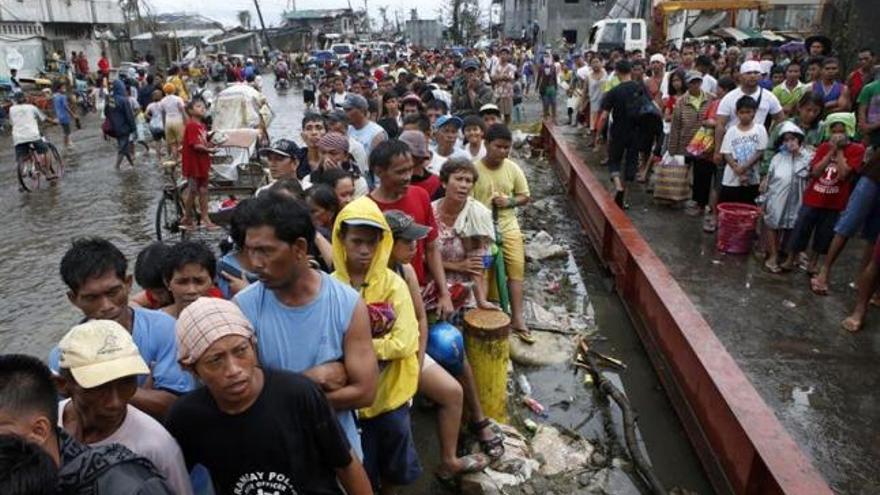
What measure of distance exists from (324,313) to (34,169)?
1123 cm

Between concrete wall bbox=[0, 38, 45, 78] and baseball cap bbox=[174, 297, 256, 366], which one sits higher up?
concrete wall bbox=[0, 38, 45, 78]

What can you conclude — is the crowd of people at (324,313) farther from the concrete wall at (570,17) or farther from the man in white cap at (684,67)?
the concrete wall at (570,17)

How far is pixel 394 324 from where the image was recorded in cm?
277

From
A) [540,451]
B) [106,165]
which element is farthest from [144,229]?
[540,451]

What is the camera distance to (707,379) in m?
3.74

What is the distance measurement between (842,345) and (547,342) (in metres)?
2.29

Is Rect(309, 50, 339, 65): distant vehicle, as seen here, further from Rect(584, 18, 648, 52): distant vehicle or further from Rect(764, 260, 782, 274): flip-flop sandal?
Rect(764, 260, 782, 274): flip-flop sandal

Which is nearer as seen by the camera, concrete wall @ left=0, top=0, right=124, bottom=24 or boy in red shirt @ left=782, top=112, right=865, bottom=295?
boy in red shirt @ left=782, top=112, right=865, bottom=295

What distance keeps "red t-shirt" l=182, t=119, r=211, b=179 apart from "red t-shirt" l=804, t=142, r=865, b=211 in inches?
260

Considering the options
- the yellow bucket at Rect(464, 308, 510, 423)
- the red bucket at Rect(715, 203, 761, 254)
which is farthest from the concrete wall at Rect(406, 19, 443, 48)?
the yellow bucket at Rect(464, 308, 510, 423)

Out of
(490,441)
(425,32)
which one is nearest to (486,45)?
(425,32)

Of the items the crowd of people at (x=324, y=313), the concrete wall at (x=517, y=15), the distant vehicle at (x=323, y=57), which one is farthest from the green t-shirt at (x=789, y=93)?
the concrete wall at (x=517, y=15)

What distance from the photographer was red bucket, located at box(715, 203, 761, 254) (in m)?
6.50

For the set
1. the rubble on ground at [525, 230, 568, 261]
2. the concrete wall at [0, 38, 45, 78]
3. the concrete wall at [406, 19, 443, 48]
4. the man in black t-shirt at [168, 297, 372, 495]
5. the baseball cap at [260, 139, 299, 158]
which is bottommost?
the rubble on ground at [525, 230, 568, 261]
